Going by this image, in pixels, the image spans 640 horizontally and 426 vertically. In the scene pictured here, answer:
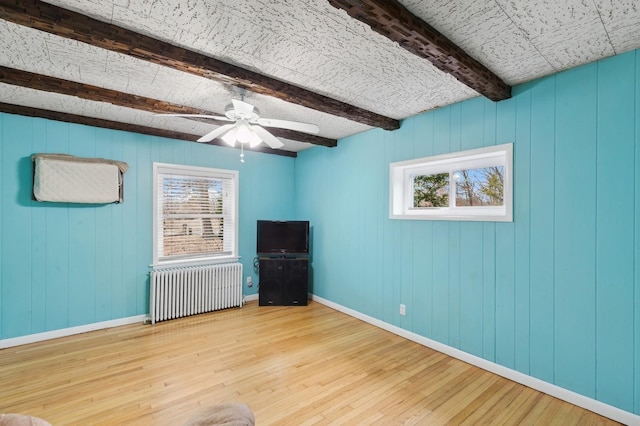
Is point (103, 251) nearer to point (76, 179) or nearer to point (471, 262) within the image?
point (76, 179)

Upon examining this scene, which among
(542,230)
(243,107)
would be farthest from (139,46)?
(542,230)

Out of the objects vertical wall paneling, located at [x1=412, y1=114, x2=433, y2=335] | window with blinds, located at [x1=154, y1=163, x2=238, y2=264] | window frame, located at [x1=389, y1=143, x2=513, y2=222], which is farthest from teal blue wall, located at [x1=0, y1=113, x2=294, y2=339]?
vertical wall paneling, located at [x1=412, y1=114, x2=433, y2=335]

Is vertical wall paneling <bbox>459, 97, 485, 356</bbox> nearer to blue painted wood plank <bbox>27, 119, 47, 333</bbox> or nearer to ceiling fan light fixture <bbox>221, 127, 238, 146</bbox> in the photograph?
ceiling fan light fixture <bbox>221, 127, 238, 146</bbox>

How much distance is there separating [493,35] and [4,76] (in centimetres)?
346

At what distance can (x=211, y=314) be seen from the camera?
4004mm

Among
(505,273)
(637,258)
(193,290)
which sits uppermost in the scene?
(637,258)

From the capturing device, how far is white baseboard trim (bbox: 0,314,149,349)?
299 cm

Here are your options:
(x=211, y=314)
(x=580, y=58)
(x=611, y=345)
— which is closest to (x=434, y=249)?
(x=611, y=345)

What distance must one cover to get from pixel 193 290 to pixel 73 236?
1.49 m

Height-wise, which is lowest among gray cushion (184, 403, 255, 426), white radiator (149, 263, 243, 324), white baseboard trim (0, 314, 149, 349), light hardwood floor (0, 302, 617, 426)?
light hardwood floor (0, 302, 617, 426)

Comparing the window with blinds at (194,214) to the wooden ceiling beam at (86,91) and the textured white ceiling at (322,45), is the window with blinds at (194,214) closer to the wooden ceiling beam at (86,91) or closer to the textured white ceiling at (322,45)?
the wooden ceiling beam at (86,91)

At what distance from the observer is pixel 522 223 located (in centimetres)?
242

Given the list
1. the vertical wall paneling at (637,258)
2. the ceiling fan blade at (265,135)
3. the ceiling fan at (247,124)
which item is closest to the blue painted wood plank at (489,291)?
the vertical wall paneling at (637,258)

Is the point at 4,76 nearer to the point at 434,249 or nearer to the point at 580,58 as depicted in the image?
the point at 434,249
